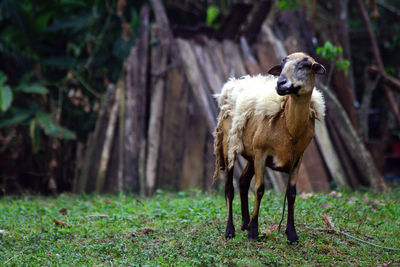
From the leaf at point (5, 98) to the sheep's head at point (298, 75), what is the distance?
7.25 m

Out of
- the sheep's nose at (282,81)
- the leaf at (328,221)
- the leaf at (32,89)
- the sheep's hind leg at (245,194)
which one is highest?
the leaf at (32,89)

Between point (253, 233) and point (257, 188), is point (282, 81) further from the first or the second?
point (253, 233)

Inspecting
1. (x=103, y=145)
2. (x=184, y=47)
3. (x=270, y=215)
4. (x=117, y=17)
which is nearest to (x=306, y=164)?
(x=270, y=215)

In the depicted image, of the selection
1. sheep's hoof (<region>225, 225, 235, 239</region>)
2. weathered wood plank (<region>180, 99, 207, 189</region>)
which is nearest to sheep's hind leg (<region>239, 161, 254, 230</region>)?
sheep's hoof (<region>225, 225, 235, 239</region>)

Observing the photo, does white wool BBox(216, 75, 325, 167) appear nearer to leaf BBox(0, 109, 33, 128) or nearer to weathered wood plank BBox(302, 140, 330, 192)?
weathered wood plank BBox(302, 140, 330, 192)

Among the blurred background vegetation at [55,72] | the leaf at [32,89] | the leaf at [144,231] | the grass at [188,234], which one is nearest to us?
the grass at [188,234]

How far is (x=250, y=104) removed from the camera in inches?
222

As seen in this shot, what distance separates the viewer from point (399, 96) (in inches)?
504

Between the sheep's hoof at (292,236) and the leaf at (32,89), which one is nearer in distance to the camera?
the sheep's hoof at (292,236)

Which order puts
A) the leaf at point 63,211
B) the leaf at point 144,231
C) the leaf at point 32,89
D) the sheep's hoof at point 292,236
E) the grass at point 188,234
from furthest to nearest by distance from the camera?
the leaf at point 32,89 < the leaf at point 63,211 < the leaf at point 144,231 < the sheep's hoof at point 292,236 < the grass at point 188,234

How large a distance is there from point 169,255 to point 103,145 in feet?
19.4

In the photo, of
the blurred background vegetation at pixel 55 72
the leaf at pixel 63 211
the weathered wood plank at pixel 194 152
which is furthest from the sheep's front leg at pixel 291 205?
the blurred background vegetation at pixel 55 72

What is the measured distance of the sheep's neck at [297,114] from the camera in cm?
498

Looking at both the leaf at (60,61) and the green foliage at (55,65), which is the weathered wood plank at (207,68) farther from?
the leaf at (60,61)
